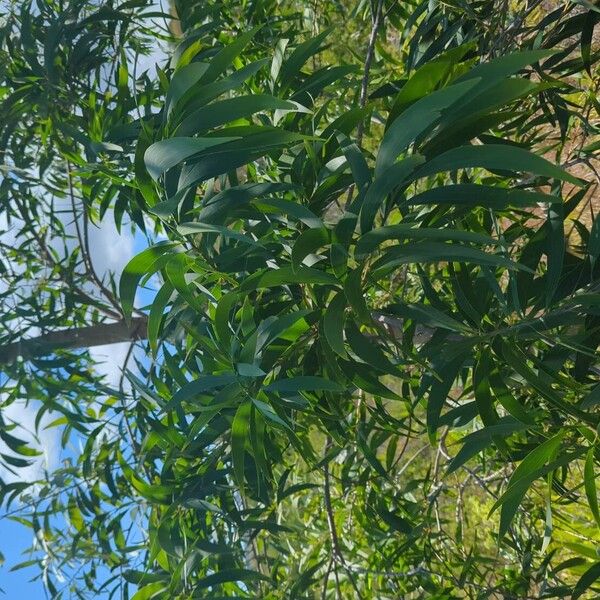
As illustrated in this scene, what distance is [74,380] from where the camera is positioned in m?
1.52

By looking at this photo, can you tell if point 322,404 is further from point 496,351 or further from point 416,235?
point 416,235

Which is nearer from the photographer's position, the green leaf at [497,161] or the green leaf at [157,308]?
the green leaf at [497,161]

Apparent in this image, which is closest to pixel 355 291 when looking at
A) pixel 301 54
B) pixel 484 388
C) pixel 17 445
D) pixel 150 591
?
pixel 484 388

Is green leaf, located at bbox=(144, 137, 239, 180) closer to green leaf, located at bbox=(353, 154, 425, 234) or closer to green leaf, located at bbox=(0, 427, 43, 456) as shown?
green leaf, located at bbox=(353, 154, 425, 234)

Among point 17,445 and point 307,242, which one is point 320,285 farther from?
point 17,445

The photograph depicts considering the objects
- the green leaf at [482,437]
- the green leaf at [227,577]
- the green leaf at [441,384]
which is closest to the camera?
the green leaf at [482,437]

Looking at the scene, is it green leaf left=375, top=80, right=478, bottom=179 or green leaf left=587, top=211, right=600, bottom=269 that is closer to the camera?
green leaf left=375, top=80, right=478, bottom=179

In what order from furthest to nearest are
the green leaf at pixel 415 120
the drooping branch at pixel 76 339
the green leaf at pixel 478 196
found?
the drooping branch at pixel 76 339 → the green leaf at pixel 478 196 → the green leaf at pixel 415 120

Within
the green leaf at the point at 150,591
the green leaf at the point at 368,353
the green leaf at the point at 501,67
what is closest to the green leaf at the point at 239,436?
the green leaf at the point at 368,353

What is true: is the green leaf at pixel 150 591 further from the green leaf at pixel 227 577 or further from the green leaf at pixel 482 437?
the green leaf at pixel 482 437

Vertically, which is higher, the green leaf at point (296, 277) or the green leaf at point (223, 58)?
the green leaf at point (223, 58)

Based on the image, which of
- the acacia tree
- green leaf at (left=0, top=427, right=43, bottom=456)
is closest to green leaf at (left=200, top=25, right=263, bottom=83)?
the acacia tree

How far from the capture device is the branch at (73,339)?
1.46 metres

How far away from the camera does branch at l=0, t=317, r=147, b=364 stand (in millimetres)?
1465
